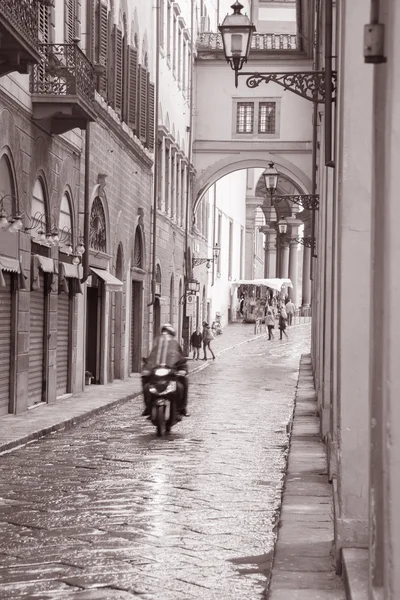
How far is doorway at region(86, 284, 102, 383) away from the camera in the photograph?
26.1 metres

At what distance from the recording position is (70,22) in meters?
22.0

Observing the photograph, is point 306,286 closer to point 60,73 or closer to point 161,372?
point 60,73

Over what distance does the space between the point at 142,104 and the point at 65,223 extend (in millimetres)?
9326

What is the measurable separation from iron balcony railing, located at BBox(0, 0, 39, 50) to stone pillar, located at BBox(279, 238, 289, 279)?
70814 millimetres

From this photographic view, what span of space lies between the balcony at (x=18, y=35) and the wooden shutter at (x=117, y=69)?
36.3ft

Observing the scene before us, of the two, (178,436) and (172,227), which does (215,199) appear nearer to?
(172,227)

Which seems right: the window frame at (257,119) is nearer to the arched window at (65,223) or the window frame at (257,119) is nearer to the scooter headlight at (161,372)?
the arched window at (65,223)

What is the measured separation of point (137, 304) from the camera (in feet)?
104

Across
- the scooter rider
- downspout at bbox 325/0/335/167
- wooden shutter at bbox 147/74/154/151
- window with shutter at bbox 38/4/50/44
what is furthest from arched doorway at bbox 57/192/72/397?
downspout at bbox 325/0/335/167

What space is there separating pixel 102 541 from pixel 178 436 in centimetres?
760

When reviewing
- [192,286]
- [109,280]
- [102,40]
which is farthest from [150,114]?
[192,286]

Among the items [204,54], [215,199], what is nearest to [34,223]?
[204,54]

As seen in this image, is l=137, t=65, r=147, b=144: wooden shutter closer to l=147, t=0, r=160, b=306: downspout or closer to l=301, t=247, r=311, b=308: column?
l=147, t=0, r=160, b=306: downspout

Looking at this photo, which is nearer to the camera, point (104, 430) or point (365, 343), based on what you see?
point (365, 343)
